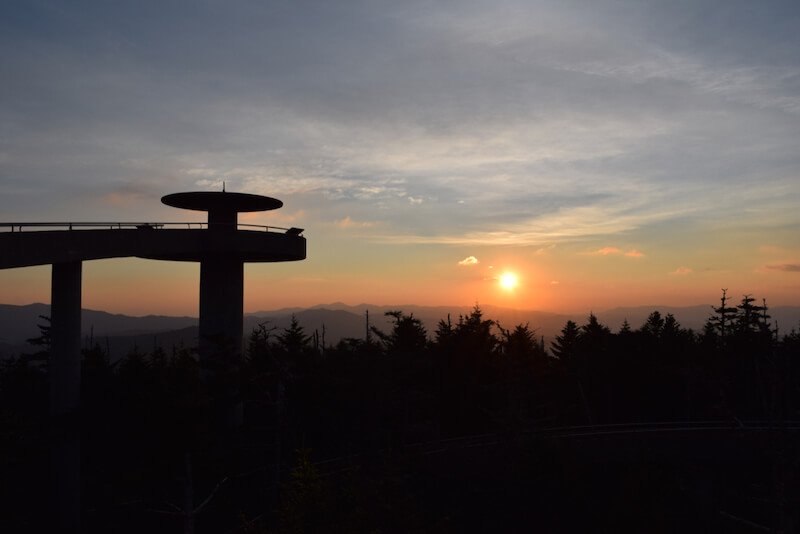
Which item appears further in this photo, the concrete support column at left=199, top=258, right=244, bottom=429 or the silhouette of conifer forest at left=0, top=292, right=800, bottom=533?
the concrete support column at left=199, top=258, right=244, bottom=429

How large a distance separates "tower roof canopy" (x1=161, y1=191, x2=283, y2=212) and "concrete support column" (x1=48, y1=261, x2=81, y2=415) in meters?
6.15

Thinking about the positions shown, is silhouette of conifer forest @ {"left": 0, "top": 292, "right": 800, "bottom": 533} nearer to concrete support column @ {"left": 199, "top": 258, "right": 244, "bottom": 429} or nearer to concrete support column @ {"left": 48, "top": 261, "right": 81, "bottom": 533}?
concrete support column @ {"left": 48, "top": 261, "right": 81, "bottom": 533}

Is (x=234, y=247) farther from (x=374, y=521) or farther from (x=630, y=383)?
(x=630, y=383)

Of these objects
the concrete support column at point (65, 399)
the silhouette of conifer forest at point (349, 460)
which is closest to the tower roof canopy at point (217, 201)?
the concrete support column at point (65, 399)

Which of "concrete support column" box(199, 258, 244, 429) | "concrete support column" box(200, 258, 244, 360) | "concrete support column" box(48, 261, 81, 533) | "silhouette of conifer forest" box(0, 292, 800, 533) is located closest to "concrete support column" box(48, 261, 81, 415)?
"concrete support column" box(48, 261, 81, 533)

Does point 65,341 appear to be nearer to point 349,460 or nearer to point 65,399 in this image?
point 65,399

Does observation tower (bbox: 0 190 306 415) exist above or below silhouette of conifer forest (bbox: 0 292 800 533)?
above

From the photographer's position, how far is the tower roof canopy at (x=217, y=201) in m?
33.6

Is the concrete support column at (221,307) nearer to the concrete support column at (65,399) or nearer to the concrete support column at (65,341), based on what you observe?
the concrete support column at (65,341)

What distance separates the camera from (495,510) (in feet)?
110

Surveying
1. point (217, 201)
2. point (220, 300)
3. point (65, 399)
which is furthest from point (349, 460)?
point (217, 201)

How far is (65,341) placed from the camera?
29.6 metres

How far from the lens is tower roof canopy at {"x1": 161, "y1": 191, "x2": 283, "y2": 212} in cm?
3356

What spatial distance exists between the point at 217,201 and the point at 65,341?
10.0 metres
